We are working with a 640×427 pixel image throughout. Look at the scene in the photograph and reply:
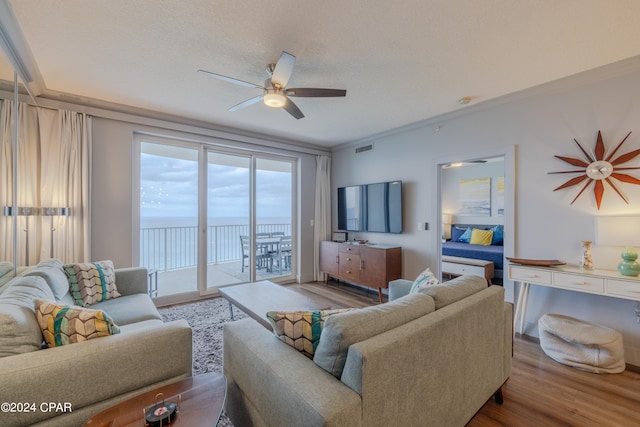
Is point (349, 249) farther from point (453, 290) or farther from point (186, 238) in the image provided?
point (453, 290)

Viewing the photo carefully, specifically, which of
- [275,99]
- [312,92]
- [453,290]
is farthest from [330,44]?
[453,290]

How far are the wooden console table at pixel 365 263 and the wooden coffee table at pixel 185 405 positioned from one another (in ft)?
10.1

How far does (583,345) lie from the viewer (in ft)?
7.57

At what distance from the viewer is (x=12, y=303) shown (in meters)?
1.35

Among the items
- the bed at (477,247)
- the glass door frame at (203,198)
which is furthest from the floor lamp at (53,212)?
the bed at (477,247)

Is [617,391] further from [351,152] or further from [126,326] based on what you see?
[351,152]

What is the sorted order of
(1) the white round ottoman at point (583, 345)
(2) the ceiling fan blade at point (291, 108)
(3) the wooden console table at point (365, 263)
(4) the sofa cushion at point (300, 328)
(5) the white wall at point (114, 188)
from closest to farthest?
(4) the sofa cushion at point (300, 328) < (1) the white round ottoman at point (583, 345) < (2) the ceiling fan blade at point (291, 108) < (5) the white wall at point (114, 188) < (3) the wooden console table at point (365, 263)

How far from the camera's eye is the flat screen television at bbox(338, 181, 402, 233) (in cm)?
424

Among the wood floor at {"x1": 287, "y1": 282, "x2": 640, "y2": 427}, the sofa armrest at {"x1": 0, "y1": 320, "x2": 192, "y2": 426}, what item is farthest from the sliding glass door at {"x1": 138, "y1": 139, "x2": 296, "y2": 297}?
the wood floor at {"x1": 287, "y1": 282, "x2": 640, "y2": 427}

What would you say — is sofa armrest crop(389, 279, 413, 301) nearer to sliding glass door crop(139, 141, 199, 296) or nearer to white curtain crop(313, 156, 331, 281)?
white curtain crop(313, 156, 331, 281)

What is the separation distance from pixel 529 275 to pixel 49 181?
16.8 ft

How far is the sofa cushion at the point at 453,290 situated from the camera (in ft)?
5.17

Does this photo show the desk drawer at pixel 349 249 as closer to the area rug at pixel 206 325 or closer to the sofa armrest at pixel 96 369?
the area rug at pixel 206 325

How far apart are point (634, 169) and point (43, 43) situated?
500 centimetres
